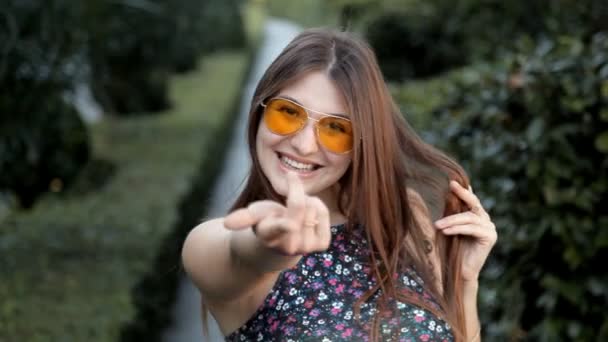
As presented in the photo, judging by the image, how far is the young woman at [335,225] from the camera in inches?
65.1

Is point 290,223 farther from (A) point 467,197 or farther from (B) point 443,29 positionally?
(B) point 443,29

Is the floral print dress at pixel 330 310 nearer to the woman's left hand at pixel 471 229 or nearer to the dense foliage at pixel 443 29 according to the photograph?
the woman's left hand at pixel 471 229

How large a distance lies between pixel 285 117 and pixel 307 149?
7 centimetres

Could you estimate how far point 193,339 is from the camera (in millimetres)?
6090

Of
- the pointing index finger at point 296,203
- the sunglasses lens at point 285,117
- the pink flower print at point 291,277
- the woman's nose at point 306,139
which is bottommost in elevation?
the pink flower print at point 291,277

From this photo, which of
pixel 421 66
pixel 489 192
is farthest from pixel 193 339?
pixel 421 66

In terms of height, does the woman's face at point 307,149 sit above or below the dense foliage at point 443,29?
above

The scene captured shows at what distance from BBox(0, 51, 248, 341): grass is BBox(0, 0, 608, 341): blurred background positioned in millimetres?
17

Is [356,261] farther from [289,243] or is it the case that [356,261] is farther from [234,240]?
[289,243]

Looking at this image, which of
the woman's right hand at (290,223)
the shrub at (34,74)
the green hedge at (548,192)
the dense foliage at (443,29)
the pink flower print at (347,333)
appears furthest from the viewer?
the dense foliage at (443,29)

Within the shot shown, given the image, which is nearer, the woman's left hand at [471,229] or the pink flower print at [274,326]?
the pink flower print at [274,326]

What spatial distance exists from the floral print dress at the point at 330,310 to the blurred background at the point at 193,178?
63cm

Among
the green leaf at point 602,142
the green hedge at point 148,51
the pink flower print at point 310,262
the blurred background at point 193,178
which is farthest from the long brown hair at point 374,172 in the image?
the green hedge at point 148,51

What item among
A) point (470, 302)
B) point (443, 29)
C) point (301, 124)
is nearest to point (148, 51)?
point (443, 29)
